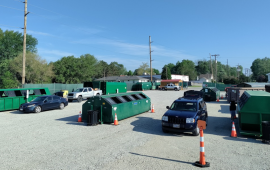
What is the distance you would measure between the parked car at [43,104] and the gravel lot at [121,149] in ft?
18.1

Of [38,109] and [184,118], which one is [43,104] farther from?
[184,118]

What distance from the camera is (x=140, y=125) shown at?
426 inches

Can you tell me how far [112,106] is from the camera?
36.2 feet

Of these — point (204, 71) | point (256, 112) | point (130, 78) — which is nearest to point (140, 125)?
point (256, 112)

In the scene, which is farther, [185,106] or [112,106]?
[112,106]

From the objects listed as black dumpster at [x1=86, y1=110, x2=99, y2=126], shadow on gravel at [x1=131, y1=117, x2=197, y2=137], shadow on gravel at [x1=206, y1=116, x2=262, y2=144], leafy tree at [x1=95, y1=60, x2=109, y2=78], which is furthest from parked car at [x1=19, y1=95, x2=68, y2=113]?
leafy tree at [x1=95, y1=60, x2=109, y2=78]

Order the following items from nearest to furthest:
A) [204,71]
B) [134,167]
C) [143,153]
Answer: [134,167]
[143,153]
[204,71]

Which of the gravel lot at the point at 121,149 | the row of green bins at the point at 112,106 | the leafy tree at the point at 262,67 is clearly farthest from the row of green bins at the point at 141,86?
the leafy tree at the point at 262,67

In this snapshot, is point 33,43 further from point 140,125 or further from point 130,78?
point 140,125

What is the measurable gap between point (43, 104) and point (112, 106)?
8283mm

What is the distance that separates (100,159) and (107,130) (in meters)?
3.76

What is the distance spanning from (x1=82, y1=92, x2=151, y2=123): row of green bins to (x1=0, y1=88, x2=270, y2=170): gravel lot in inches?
46.2

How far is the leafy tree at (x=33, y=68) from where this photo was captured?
44.6 meters

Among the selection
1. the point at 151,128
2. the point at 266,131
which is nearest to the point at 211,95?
the point at 151,128
